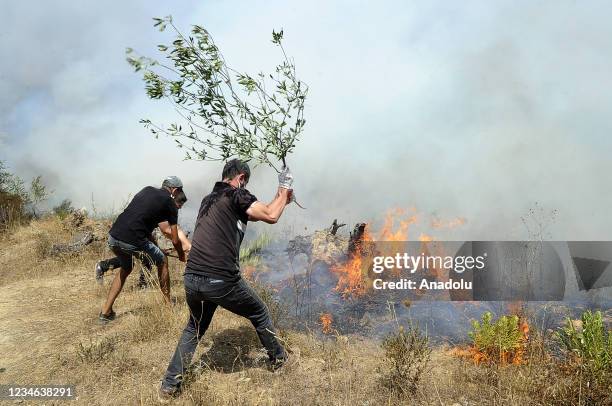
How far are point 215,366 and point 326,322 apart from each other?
238cm

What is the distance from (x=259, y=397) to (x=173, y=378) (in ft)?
2.71

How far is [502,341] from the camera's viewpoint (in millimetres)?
4863

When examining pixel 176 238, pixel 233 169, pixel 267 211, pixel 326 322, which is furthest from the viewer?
pixel 326 322

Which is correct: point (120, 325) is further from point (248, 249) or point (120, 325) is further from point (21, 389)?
point (248, 249)

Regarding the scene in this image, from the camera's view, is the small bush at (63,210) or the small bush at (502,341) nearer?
the small bush at (502,341)

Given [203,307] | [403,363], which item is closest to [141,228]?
[203,307]

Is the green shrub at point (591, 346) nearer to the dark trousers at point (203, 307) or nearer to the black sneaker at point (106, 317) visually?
the dark trousers at point (203, 307)

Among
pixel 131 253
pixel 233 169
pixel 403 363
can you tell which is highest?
pixel 233 169

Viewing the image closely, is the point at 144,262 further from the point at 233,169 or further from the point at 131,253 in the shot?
the point at 233,169

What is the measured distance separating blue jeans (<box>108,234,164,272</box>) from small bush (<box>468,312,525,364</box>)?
427cm

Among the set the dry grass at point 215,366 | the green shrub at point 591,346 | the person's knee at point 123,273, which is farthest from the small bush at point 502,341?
the person's knee at point 123,273

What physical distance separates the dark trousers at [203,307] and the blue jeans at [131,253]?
2039mm

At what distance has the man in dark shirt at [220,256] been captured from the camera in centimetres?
412

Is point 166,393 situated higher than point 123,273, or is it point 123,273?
point 123,273
